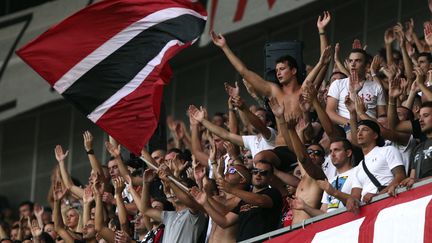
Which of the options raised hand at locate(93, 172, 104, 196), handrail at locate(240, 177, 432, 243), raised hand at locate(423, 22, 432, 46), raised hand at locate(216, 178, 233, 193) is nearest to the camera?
handrail at locate(240, 177, 432, 243)

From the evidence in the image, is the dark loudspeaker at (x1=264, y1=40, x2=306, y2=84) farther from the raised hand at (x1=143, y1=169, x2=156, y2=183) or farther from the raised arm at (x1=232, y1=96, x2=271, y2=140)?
the raised hand at (x1=143, y1=169, x2=156, y2=183)

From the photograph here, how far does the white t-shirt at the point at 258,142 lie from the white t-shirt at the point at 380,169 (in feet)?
7.98

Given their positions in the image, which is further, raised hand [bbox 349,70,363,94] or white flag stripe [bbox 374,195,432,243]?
raised hand [bbox 349,70,363,94]

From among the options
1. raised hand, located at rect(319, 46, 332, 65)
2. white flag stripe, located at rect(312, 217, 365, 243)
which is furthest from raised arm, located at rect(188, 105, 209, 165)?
white flag stripe, located at rect(312, 217, 365, 243)

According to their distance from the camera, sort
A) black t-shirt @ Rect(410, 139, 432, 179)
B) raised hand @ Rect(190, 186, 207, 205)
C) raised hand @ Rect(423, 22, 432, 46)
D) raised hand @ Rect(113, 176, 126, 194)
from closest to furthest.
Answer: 1. black t-shirt @ Rect(410, 139, 432, 179)
2. raised hand @ Rect(190, 186, 207, 205)
3. raised hand @ Rect(423, 22, 432, 46)
4. raised hand @ Rect(113, 176, 126, 194)

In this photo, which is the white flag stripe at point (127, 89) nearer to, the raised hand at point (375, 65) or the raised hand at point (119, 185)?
the raised hand at point (119, 185)

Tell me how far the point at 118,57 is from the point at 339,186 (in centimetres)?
308

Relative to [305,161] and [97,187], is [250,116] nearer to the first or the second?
[305,161]

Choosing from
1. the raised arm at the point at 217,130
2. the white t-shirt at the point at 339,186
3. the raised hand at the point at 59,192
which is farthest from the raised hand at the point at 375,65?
the raised hand at the point at 59,192

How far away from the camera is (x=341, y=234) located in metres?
12.4

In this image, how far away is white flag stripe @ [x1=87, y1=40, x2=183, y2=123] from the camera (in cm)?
1453

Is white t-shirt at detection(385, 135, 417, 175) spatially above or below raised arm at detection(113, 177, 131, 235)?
below

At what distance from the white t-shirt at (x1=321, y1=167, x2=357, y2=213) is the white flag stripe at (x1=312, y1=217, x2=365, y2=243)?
1.07 feet

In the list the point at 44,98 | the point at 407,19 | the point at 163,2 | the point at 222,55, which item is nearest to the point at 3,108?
the point at 44,98
